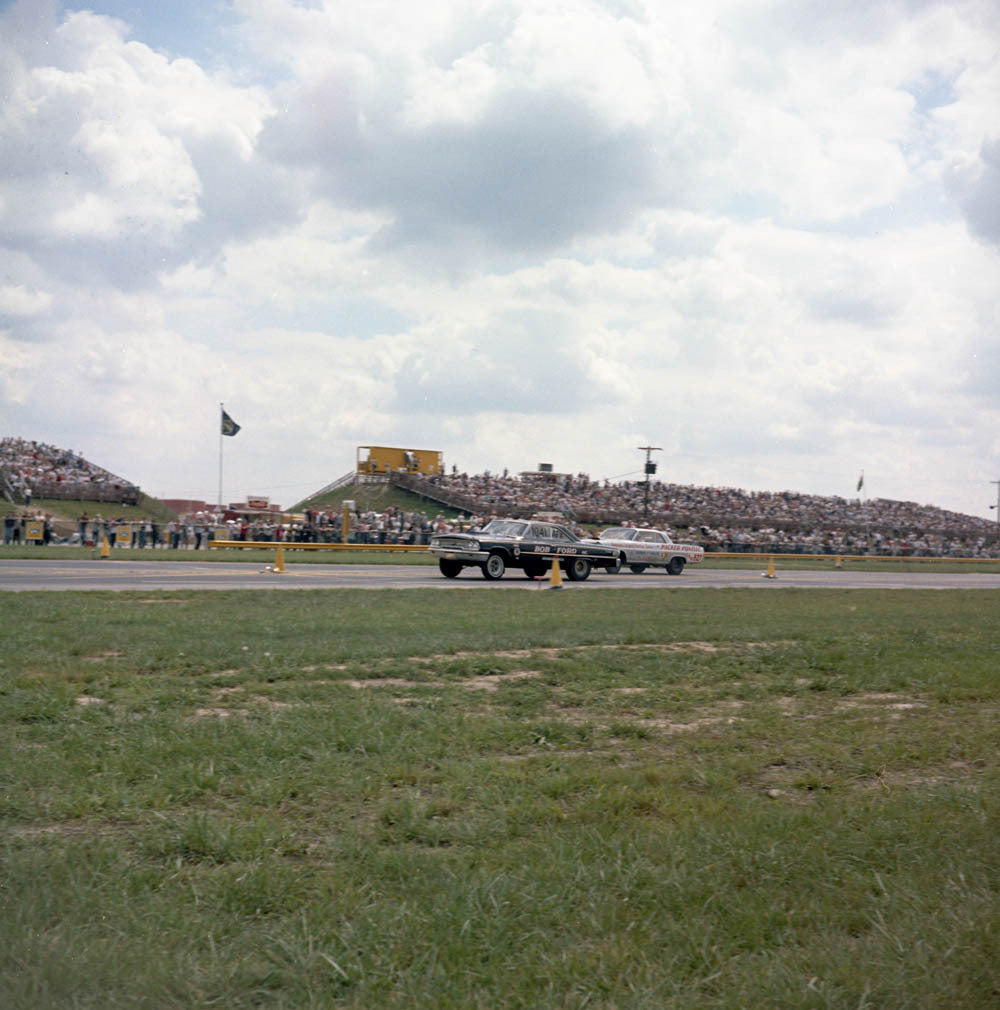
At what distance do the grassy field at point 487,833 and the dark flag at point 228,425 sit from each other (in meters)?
43.0

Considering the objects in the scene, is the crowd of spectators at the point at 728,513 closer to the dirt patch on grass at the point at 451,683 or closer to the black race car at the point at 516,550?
the black race car at the point at 516,550

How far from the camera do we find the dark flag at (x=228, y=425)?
168 ft

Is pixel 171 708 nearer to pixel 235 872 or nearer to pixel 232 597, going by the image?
pixel 235 872

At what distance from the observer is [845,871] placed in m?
4.08

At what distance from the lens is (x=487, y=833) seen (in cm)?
448

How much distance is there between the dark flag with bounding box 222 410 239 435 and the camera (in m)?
51.1

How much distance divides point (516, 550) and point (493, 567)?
2.85ft

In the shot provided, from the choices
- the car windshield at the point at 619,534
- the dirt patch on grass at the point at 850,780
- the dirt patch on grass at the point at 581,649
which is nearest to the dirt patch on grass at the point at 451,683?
the dirt patch on grass at the point at 581,649

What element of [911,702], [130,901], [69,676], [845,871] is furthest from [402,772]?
[911,702]

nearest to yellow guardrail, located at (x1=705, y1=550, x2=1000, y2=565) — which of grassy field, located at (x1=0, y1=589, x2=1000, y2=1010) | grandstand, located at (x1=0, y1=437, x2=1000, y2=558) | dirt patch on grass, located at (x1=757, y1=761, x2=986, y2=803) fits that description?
grandstand, located at (x1=0, y1=437, x2=1000, y2=558)

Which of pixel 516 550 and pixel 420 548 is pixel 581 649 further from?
pixel 420 548

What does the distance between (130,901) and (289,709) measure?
134 inches

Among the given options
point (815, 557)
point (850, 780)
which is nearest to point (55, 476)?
point (815, 557)

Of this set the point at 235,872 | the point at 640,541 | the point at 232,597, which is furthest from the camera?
the point at 640,541
